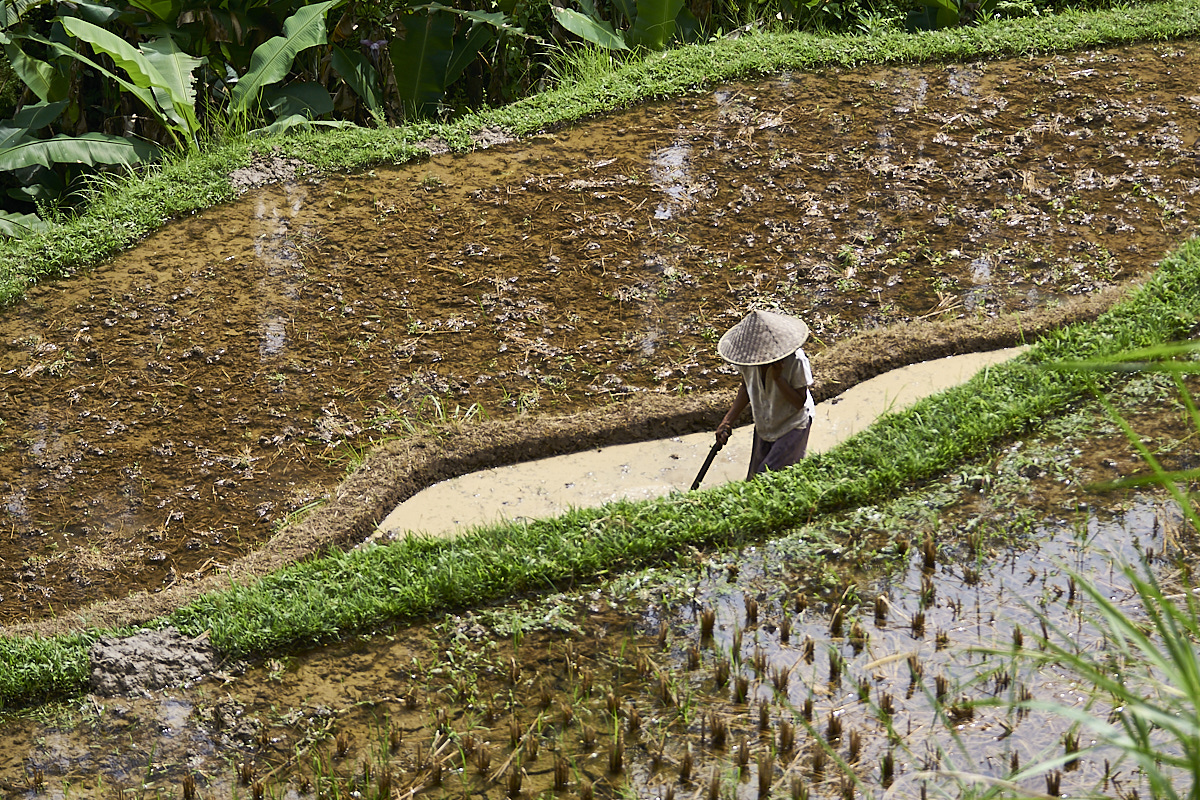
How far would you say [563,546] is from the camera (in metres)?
4.23

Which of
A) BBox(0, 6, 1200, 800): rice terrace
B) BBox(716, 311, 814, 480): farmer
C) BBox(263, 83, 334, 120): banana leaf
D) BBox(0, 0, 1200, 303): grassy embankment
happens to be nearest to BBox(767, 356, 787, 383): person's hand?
BBox(716, 311, 814, 480): farmer

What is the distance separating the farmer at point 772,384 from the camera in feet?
13.8

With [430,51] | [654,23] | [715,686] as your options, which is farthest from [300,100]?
[715,686]

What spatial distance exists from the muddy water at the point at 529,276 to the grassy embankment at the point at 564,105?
0.18 metres

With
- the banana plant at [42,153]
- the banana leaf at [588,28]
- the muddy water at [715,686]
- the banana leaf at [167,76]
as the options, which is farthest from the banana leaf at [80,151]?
the muddy water at [715,686]

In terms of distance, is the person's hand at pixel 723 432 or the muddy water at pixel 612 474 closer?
the person's hand at pixel 723 432

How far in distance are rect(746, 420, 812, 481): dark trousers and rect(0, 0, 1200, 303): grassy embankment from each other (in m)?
3.91

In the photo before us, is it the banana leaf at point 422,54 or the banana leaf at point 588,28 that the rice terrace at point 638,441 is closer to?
the banana leaf at point 588,28

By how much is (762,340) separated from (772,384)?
0.24m

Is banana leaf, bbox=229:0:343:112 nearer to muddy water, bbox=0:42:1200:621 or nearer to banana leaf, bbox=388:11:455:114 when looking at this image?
banana leaf, bbox=388:11:455:114

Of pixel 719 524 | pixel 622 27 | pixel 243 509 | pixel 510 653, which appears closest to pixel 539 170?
pixel 622 27

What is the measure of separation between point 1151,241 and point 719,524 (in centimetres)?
365

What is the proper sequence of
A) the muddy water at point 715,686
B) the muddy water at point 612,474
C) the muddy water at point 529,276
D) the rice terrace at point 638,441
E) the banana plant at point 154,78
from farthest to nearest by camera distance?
the banana plant at point 154,78
the muddy water at point 529,276
the muddy water at point 612,474
the rice terrace at point 638,441
the muddy water at point 715,686

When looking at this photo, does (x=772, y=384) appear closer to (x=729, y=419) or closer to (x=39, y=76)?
(x=729, y=419)
